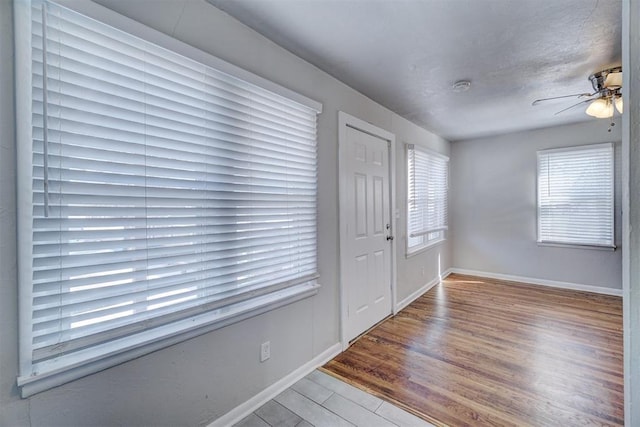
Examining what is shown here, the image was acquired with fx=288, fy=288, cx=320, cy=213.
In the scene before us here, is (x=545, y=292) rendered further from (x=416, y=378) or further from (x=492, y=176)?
(x=416, y=378)

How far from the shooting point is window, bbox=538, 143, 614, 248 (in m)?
3.86

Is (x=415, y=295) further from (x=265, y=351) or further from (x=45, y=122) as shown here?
(x=45, y=122)

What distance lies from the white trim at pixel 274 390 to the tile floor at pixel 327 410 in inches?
1.2

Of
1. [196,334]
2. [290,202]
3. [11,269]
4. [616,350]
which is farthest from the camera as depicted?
[616,350]

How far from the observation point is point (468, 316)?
329cm

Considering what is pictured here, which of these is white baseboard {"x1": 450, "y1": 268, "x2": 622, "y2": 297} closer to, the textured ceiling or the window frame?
the window frame

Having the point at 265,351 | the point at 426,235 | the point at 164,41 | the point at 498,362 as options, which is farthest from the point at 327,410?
the point at 426,235

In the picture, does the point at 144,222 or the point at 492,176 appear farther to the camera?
the point at 492,176

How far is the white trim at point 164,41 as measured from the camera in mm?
1179

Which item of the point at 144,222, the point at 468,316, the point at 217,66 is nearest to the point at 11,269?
the point at 144,222

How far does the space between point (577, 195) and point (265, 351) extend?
4694mm

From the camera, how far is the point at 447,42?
1985mm

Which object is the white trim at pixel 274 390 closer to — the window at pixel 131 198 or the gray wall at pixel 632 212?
the window at pixel 131 198

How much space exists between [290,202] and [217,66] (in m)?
0.95
